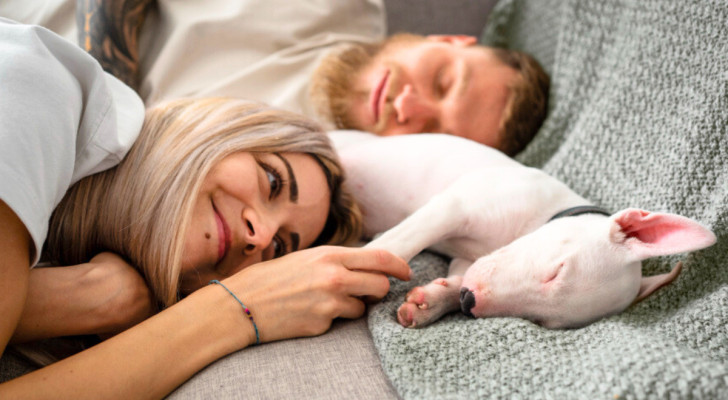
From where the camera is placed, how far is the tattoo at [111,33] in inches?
58.4

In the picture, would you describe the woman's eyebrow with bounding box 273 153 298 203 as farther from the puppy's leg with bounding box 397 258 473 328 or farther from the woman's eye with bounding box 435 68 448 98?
the woman's eye with bounding box 435 68 448 98

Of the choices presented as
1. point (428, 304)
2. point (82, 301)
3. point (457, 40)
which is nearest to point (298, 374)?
point (428, 304)

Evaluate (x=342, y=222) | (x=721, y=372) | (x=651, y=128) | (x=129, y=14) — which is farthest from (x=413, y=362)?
(x=129, y=14)

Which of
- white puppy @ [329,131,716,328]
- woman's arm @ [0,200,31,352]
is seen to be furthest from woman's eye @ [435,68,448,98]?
woman's arm @ [0,200,31,352]

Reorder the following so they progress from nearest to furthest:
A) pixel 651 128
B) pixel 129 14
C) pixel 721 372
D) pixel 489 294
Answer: pixel 721 372 → pixel 489 294 → pixel 651 128 → pixel 129 14

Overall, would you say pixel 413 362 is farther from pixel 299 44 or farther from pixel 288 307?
pixel 299 44

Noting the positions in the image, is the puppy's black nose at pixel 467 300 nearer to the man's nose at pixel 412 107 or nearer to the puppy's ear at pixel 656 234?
the puppy's ear at pixel 656 234

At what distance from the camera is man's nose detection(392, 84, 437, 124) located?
1.54m

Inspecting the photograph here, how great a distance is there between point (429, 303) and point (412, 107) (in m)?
0.78

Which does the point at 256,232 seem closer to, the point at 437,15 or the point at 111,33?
the point at 111,33

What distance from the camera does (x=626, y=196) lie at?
1.15m

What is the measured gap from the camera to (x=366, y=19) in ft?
6.59

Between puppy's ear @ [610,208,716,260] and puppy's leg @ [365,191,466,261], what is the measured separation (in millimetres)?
310

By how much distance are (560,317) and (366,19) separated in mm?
1470
